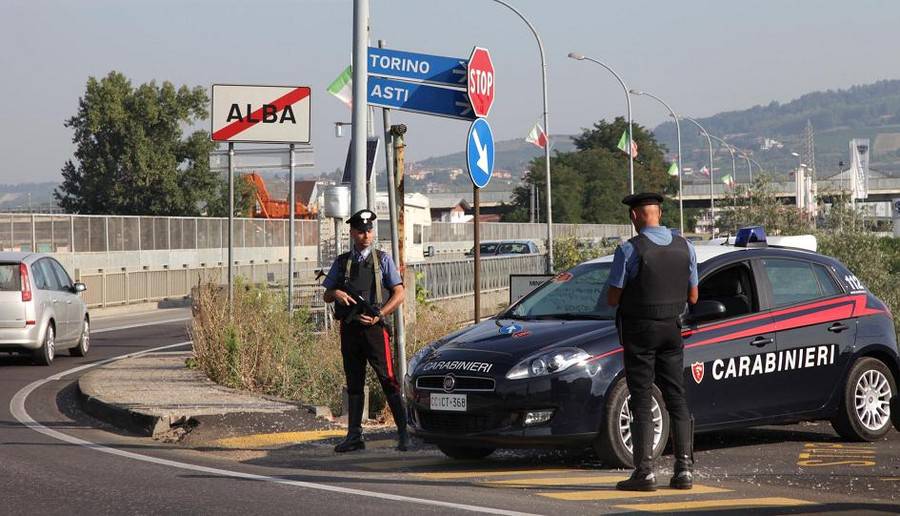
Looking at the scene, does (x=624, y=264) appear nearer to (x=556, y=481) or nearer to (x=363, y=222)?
(x=556, y=481)

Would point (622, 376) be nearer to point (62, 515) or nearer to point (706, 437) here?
point (706, 437)

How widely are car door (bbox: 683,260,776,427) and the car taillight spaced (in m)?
11.3

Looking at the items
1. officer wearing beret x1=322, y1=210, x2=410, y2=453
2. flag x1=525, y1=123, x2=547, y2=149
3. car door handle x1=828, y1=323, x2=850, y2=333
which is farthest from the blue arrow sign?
flag x1=525, y1=123, x2=547, y2=149

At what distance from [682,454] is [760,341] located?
7.43 feet

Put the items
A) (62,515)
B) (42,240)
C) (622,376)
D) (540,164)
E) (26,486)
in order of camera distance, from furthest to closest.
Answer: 1. (540,164)
2. (42,240)
3. (622,376)
4. (26,486)
5. (62,515)

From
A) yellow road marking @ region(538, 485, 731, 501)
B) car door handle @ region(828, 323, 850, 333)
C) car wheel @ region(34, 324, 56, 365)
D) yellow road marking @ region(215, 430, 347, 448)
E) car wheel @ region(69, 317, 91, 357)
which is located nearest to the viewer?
yellow road marking @ region(538, 485, 731, 501)

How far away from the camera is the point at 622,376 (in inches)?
383

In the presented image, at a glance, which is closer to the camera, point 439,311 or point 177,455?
point 177,455

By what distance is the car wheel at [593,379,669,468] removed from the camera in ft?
31.4

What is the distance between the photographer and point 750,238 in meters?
11.5

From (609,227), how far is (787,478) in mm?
73331

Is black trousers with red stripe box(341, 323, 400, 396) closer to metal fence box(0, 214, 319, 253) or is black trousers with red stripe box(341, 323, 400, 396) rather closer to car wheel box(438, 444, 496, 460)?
car wheel box(438, 444, 496, 460)

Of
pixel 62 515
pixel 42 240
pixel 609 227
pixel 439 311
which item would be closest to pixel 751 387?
pixel 62 515

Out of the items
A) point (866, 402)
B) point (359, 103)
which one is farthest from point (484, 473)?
point (359, 103)
